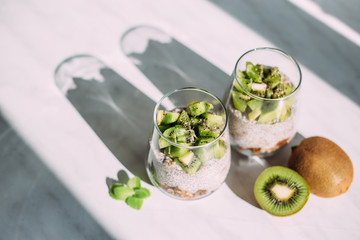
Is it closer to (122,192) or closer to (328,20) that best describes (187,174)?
(122,192)

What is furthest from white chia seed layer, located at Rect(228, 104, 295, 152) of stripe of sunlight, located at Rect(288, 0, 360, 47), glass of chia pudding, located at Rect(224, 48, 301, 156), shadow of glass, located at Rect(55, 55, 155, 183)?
stripe of sunlight, located at Rect(288, 0, 360, 47)

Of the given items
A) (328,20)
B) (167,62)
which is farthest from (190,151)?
(328,20)

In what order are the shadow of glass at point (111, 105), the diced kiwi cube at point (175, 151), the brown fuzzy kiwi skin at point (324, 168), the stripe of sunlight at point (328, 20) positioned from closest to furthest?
1. the diced kiwi cube at point (175, 151)
2. the brown fuzzy kiwi skin at point (324, 168)
3. the shadow of glass at point (111, 105)
4. the stripe of sunlight at point (328, 20)

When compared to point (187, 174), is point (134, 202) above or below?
below

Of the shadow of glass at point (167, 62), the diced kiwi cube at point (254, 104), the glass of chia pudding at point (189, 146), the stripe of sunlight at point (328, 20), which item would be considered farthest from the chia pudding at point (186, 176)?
the stripe of sunlight at point (328, 20)

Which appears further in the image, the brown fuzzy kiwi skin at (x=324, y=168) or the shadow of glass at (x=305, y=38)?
the shadow of glass at (x=305, y=38)

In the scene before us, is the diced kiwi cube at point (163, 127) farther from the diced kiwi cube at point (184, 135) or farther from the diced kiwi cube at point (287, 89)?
the diced kiwi cube at point (287, 89)

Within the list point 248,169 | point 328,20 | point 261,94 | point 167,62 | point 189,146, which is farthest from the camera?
point 328,20

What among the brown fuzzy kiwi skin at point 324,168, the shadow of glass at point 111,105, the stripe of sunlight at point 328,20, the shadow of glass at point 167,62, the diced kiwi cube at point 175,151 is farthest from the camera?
the stripe of sunlight at point 328,20

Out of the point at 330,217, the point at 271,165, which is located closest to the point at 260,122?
the point at 271,165
